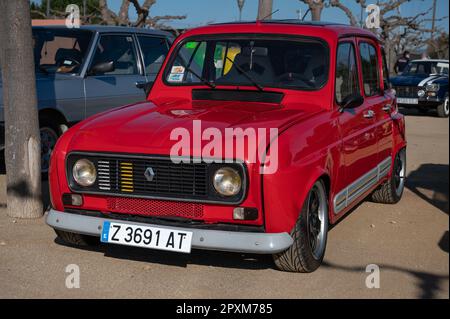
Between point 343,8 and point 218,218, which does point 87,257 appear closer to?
point 218,218

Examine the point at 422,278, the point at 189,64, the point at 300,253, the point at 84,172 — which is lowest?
the point at 422,278

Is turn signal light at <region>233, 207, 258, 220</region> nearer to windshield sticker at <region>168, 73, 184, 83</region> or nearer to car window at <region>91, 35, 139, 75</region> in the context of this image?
windshield sticker at <region>168, 73, 184, 83</region>

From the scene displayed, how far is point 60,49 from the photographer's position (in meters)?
9.05

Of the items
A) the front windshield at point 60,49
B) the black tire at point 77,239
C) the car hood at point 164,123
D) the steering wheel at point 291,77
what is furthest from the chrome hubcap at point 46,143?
the steering wheel at point 291,77

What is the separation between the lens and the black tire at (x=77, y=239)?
5.40 meters

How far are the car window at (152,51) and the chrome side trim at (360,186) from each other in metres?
3.98

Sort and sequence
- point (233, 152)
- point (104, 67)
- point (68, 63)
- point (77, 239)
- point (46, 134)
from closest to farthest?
point (233, 152) → point (77, 239) → point (46, 134) → point (104, 67) → point (68, 63)

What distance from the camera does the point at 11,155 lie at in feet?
21.0

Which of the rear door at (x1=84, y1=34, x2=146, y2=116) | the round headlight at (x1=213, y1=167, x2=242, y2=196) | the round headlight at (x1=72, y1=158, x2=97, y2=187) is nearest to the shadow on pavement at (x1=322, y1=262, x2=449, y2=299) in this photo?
the round headlight at (x1=213, y1=167, x2=242, y2=196)

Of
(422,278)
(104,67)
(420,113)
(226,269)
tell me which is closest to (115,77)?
(104,67)

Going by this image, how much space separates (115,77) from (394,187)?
3.98 metres

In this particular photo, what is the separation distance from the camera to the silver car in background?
27.5ft

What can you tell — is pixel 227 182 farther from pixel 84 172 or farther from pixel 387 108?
pixel 387 108

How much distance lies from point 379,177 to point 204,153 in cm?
282
